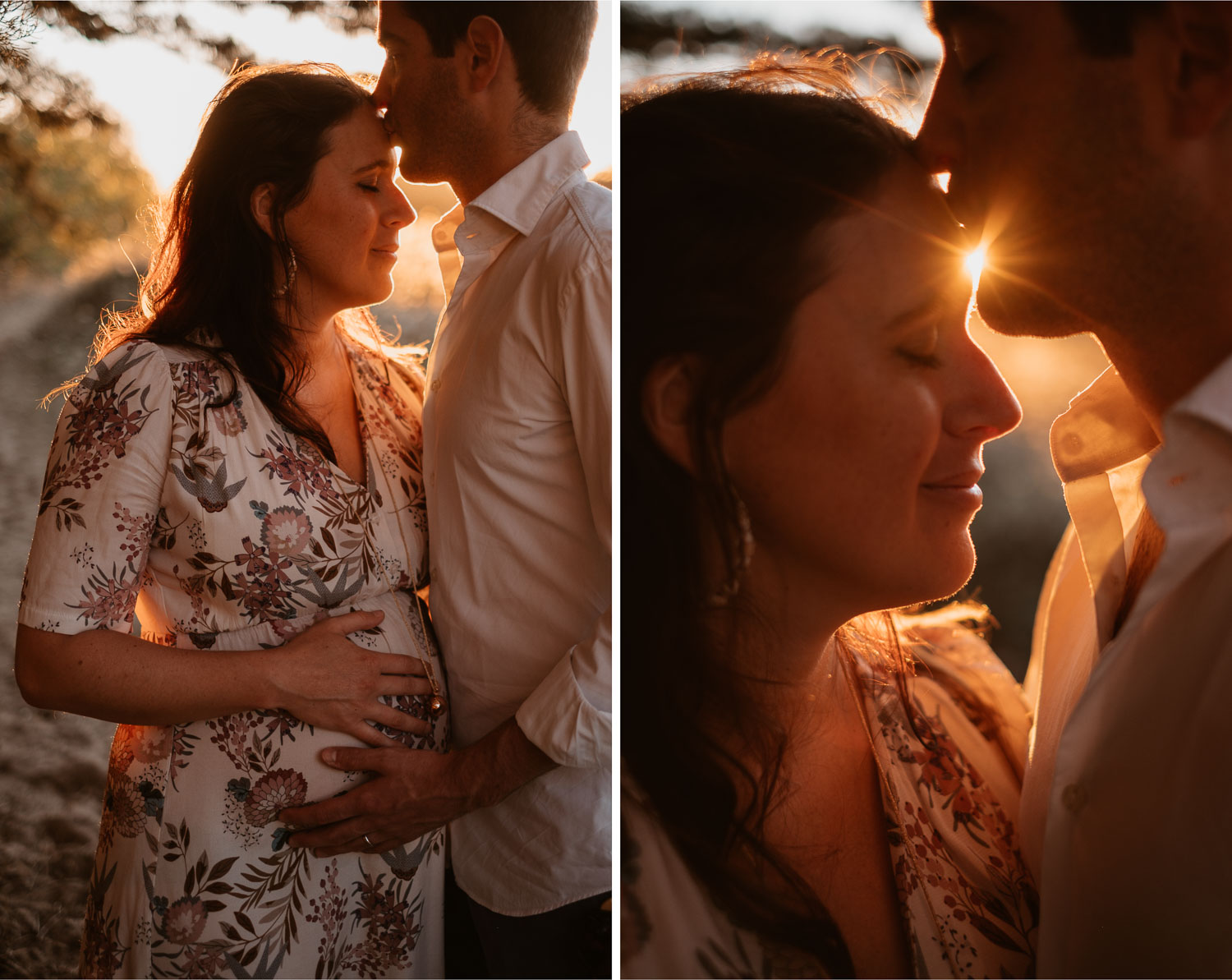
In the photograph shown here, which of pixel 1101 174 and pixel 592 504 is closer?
pixel 1101 174

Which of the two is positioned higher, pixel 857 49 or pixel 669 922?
pixel 857 49

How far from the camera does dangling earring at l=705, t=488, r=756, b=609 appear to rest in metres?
0.89

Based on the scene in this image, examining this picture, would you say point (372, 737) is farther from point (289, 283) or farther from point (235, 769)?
point (289, 283)

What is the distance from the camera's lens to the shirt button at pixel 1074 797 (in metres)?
0.82

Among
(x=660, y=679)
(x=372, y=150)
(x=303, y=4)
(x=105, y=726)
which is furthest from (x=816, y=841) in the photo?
(x=303, y=4)

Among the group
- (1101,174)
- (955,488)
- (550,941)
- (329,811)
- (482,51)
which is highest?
(482,51)

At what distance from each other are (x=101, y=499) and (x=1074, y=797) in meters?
1.10

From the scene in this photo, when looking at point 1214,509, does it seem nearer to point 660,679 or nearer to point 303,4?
point 660,679

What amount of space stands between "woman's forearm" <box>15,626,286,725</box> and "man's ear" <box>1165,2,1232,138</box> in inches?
44.1

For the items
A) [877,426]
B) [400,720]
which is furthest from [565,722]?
[877,426]

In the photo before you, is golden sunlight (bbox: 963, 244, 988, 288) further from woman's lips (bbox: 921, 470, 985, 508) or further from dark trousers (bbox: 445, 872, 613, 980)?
dark trousers (bbox: 445, 872, 613, 980)

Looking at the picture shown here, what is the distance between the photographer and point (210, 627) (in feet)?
3.47

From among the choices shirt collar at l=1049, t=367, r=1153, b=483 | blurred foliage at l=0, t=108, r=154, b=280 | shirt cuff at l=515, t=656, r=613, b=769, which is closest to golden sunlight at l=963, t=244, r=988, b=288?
shirt collar at l=1049, t=367, r=1153, b=483

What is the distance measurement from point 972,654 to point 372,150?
1063 mm
